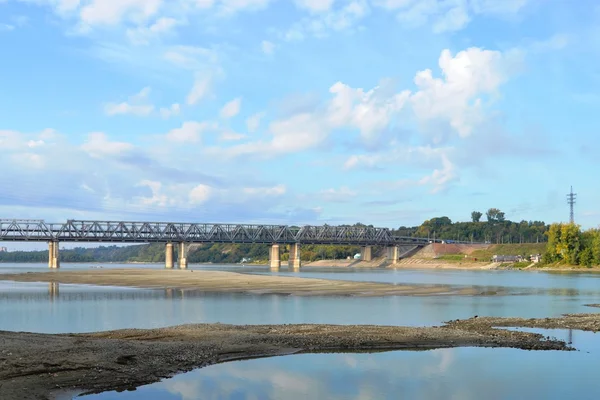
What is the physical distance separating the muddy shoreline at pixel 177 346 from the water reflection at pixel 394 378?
1.12 meters

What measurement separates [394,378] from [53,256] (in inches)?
6886

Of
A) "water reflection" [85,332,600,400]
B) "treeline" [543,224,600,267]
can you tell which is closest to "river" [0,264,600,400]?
"water reflection" [85,332,600,400]

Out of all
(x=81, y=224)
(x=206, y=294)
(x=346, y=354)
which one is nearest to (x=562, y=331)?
(x=346, y=354)

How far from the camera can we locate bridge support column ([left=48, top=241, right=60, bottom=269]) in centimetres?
17788

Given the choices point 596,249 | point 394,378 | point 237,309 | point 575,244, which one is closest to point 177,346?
point 394,378

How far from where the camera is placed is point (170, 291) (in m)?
72.1

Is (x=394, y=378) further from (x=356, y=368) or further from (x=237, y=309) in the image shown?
(x=237, y=309)

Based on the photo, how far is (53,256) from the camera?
181625 mm

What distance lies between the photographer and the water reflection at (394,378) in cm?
2228

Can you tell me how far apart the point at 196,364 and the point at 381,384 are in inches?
301

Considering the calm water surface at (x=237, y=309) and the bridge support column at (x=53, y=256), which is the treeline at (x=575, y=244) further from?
the bridge support column at (x=53, y=256)

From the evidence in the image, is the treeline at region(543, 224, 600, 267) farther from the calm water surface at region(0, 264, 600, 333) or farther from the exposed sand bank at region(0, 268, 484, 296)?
the calm water surface at region(0, 264, 600, 333)

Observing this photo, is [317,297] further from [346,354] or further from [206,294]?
[346,354]

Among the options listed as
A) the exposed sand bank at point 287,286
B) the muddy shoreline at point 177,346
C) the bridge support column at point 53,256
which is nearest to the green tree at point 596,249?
the exposed sand bank at point 287,286
